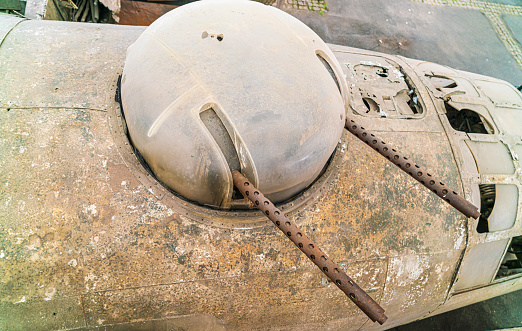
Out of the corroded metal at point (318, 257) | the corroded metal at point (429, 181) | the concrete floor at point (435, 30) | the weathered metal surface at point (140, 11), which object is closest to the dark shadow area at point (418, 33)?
the concrete floor at point (435, 30)

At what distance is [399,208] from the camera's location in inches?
122

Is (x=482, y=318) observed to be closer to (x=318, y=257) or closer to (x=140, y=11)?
(x=318, y=257)

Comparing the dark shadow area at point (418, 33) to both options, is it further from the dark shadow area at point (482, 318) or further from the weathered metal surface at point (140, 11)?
the dark shadow area at point (482, 318)

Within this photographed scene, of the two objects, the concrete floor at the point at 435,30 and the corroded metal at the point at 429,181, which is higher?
the corroded metal at the point at 429,181

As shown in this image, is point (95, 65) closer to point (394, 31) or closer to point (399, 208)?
point (399, 208)

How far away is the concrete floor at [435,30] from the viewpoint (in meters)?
8.30

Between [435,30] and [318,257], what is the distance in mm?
9276

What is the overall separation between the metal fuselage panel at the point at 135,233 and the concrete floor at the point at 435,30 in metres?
5.83

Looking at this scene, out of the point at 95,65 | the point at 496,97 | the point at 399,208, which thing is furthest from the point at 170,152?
the point at 496,97

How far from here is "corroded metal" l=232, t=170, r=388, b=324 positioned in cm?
199

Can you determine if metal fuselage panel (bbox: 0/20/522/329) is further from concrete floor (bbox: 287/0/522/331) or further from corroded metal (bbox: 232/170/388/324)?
concrete floor (bbox: 287/0/522/331)

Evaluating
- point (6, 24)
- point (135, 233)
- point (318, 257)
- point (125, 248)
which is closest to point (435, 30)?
point (318, 257)

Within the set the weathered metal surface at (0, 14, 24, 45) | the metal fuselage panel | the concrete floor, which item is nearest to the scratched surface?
the metal fuselage panel

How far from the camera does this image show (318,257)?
2105 mm
